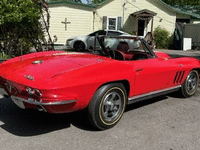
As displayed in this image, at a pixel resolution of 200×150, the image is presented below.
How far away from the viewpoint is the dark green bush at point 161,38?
19141 mm

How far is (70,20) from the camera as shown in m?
17.8

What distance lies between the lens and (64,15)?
17719 mm

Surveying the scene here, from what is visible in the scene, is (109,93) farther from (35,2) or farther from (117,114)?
(35,2)

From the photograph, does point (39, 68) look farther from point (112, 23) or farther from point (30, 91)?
point (112, 23)

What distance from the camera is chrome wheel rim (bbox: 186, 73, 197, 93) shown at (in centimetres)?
493

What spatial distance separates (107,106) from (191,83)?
8.54 ft

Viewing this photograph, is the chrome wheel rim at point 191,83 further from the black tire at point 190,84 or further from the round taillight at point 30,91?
the round taillight at point 30,91

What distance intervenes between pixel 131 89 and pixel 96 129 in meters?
0.83

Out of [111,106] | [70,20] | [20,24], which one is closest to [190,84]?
[111,106]

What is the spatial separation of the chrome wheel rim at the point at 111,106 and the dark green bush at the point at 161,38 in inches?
661

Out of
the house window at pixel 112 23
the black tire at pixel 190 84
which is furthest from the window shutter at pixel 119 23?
the black tire at pixel 190 84

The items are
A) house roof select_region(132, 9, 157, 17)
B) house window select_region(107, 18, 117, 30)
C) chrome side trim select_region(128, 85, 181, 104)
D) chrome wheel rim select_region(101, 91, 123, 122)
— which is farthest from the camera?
house window select_region(107, 18, 117, 30)

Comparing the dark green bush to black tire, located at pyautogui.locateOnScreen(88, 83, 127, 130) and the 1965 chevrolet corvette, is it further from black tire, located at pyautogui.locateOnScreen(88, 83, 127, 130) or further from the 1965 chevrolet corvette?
black tire, located at pyautogui.locateOnScreen(88, 83, 127, 130)

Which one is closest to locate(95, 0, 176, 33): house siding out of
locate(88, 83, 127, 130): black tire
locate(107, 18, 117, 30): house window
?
locate(107, 18, 117, 30): house window
